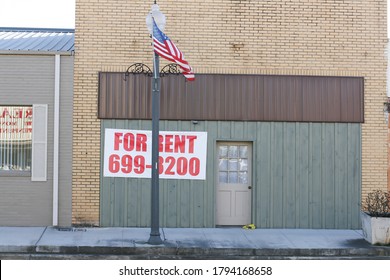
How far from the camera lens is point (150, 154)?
1288 centimetres

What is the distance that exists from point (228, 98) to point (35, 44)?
17.7ft

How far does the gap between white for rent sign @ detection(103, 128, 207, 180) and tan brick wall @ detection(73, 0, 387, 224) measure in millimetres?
411

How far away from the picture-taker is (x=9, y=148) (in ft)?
42.3

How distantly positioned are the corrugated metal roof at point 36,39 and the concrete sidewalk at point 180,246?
4624mm

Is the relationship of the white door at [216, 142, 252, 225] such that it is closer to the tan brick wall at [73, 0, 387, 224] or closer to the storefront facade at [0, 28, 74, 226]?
the tan brick wall at [73, 0, 387, 224]

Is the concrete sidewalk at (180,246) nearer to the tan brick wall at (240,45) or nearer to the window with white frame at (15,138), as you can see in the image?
the tan brick wall at (240,45)

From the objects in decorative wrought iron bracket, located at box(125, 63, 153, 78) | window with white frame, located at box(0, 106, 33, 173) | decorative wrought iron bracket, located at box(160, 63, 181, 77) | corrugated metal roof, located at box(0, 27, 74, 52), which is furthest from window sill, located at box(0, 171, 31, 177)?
decorative wrought iron bracket, located at box(160, 63, 181, 77)

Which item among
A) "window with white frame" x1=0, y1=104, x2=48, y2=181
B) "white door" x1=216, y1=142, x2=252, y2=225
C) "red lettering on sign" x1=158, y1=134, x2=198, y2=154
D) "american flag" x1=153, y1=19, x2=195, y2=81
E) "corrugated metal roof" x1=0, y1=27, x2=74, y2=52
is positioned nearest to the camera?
"american flag" x1=153, y1=19, x2=195, y2=81

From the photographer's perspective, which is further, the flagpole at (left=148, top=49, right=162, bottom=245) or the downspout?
the downspout

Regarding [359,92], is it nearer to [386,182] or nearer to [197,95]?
[386,182]

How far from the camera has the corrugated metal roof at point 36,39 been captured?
13.5 metres

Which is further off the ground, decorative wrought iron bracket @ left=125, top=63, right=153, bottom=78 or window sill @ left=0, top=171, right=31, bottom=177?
decorative wrought iron bracket @ left=125, top=63, right=153, bottom=78

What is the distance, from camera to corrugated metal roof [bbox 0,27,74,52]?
13500 millimetres

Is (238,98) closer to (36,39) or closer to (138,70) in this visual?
(138,70)
